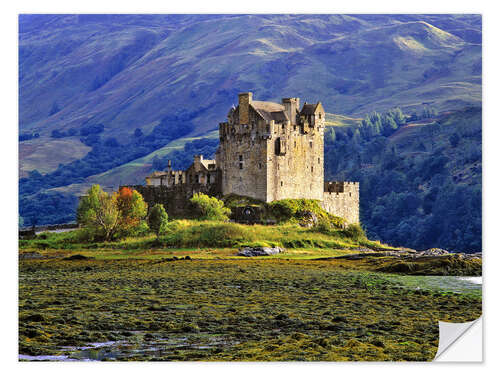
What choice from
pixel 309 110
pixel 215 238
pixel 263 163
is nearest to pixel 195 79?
pixel 309 110

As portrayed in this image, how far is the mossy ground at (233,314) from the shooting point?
20.4 metres

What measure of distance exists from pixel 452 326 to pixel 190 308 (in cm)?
804

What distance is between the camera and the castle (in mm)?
55812

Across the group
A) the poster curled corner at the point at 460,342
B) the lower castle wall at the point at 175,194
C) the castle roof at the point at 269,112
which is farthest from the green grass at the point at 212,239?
the poster curled corner at the point at 460,342

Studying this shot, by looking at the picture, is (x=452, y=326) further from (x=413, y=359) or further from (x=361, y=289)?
(x=361, y=289)

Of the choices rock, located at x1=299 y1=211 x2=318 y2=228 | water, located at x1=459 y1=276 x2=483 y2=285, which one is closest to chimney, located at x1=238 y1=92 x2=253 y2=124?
rock, located at x1=299 y1=211 x2=318 y2=228

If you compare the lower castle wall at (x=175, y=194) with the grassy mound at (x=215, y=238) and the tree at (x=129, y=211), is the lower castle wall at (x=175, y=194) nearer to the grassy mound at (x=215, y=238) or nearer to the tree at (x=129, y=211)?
the tree at (x=129, y=211)

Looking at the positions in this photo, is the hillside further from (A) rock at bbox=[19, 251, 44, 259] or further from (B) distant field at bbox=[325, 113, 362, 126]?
(A) rock at bbox=[19, 251, 44, 259]

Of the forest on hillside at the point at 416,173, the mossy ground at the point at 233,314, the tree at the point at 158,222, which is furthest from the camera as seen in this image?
the forest on hillside at the point at 416,173

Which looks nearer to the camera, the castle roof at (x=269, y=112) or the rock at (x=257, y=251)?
the rock at (x=257, y=251)

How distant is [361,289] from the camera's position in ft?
95.8

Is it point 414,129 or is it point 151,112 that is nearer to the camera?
point 414,129
